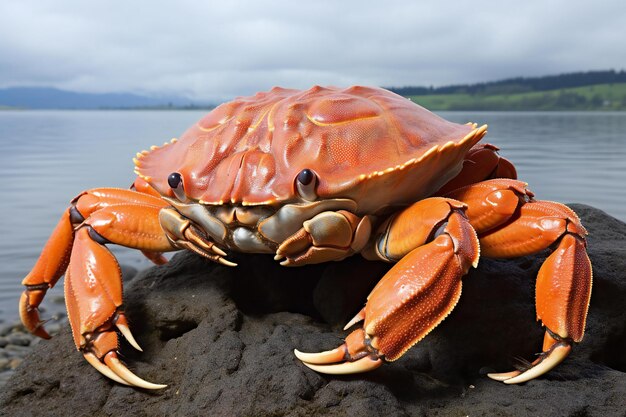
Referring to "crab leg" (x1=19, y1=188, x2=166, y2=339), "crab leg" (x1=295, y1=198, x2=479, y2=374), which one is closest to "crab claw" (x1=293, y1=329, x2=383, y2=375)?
"crab leg" (x1=295, y1=198, x2=479, y2=374)

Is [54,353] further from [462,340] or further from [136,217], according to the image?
[462,340]

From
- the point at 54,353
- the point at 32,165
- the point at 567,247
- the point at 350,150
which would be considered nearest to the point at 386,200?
the point at 350,150

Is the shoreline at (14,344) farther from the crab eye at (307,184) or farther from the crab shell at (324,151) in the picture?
the crab eye at (307,184)

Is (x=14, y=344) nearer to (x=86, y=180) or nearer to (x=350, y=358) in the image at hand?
(x=350, y=358)

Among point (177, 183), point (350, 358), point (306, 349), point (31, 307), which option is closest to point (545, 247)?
point (350, 358)

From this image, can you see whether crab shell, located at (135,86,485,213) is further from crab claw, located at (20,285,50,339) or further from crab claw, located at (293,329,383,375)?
crab claw, located at (20,285,50,339)

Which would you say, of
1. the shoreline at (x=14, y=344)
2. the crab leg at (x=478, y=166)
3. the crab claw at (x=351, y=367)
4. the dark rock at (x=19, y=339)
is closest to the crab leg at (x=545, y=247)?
the crab leg at (x=478, y=166)

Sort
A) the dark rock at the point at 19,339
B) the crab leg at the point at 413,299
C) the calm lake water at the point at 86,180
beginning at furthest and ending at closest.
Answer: the calm lake water at the point at 86,180, the dark rock at the point at 19,339, the crab leg at the point at 413,299
